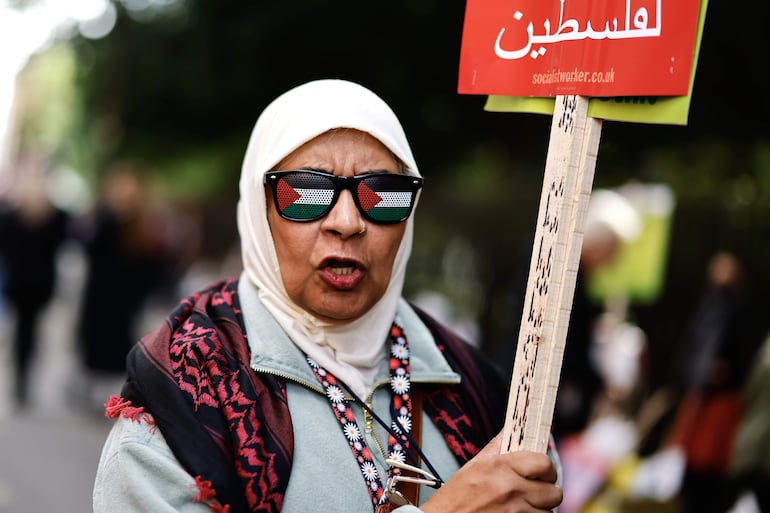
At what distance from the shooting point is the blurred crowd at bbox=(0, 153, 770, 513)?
5.89 meters

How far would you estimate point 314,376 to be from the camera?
2191mm

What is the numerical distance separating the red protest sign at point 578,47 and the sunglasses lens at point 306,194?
1.26ft

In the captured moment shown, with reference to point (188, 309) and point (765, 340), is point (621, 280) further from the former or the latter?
point (188, 309)

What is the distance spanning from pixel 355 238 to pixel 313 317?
20cm

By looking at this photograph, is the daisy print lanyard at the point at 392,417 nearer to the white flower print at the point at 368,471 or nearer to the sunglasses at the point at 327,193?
the white flower print at the point at 368,471

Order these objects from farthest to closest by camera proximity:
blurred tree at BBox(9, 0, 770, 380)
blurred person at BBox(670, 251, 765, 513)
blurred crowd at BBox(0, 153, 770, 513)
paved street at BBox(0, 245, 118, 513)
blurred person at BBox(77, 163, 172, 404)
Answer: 1. blurred person at BBox(77, 163, 172, 404)
2. blurred tree at BBox(9, 0, 770, 380)
3. paved street at BBox(0, 245, 118, 513)
4. blurred person at BBox(670, 251, 765, 513)
5. blurred crowd at BBox(0, 153, 770, 513)

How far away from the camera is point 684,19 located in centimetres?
181

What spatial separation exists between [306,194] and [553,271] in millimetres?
580

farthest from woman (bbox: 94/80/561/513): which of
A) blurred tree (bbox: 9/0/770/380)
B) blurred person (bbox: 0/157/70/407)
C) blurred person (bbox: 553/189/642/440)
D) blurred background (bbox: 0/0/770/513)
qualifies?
blurred person (bbox: 0/157/70/407)

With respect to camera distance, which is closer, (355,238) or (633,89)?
(633,89)

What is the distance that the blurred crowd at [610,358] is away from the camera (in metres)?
5.89

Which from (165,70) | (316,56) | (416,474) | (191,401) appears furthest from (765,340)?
(165,70)

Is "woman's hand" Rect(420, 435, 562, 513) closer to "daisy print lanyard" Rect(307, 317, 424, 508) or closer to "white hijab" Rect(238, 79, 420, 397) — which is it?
"daisy print lanyard" Rect(307, 317, 424, 508)

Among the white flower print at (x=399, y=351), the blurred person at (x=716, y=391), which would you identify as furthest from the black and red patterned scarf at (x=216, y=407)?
the blurred person at (x=716, y=391)
